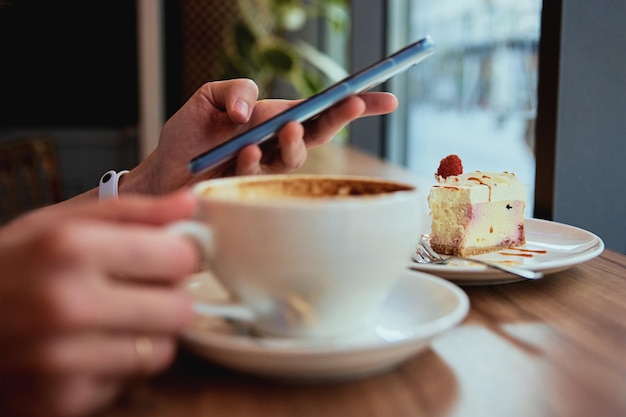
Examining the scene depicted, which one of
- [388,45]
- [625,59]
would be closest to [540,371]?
[625,59]

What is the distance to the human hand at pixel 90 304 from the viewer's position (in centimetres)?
33

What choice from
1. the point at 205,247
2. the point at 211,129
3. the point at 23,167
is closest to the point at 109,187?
the point at 211,129

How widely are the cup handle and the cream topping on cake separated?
16.4 inches

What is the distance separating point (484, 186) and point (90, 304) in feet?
1.80

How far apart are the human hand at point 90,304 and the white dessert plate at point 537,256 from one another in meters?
0.30

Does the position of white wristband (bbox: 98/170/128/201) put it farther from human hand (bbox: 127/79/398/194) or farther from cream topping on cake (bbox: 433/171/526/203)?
cream topping on cake (bbox: 433/171/526/203)

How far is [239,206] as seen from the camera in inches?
15.7

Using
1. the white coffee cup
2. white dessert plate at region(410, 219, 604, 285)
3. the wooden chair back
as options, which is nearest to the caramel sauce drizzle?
white dessert plate at region(410, 219, 604, 285)

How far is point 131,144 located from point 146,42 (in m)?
0.93

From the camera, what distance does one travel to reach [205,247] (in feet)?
1.35

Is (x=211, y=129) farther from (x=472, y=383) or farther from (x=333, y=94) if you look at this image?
(x=472, y=383)

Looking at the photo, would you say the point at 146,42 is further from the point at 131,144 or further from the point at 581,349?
the point at 581,349

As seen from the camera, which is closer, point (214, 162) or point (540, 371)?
point (540, 371)

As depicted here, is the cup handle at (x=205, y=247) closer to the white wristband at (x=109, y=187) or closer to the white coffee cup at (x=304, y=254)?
the white coffee cup at (x=304, y=254)
